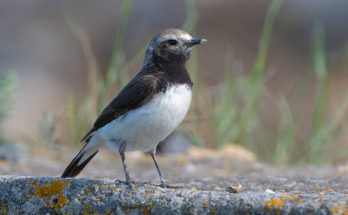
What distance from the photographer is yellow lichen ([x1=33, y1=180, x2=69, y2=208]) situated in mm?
5027

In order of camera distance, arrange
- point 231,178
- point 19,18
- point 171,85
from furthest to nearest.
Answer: point 19,18 → point 231,178 → point 171,85

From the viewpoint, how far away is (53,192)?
5.07 meters

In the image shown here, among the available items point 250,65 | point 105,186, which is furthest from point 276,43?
point 105,186

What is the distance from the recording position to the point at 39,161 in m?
7.83

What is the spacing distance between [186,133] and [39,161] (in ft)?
5.56

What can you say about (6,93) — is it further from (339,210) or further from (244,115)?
(339,210)

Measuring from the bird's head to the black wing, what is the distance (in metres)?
0.31

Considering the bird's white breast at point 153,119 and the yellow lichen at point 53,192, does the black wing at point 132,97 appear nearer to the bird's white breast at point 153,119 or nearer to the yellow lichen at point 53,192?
the bird's white breast at point 153,119

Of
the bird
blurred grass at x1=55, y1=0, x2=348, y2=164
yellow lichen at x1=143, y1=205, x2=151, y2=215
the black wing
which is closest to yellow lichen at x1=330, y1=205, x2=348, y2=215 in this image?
yellow lichen at x1=143, y1=205, x2=151, y2=215

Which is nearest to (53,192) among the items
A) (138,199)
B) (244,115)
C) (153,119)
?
(138,199)

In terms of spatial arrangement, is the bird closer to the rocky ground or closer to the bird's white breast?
the bird's white breast

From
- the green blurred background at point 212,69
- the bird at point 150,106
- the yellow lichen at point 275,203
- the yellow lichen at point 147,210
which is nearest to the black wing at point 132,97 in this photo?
the bird at point 150,106

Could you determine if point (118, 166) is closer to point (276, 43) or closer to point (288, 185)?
point (288, 185)

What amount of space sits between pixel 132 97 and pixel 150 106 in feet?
0.72
